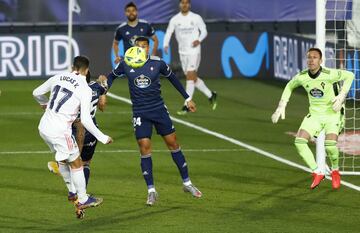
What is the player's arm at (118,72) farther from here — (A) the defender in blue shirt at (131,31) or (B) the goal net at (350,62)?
(A) the defender in blue shirt at (131,31)

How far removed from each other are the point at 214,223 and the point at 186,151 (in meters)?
6.44

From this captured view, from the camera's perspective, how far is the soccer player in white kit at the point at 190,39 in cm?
2630

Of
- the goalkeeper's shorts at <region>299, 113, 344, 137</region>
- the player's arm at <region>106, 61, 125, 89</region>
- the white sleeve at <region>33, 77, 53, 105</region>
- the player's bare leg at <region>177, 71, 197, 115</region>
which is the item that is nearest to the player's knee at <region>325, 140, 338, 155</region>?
the goalkeeper's shorts at <region>299, 113, 344, 137</region>

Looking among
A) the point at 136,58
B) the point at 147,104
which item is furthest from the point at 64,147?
the point at 136,58

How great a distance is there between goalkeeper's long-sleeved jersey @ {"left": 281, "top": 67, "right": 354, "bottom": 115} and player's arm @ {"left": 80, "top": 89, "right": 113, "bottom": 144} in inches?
146

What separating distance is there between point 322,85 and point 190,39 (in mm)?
10206

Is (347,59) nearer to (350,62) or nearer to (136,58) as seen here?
(350,62)

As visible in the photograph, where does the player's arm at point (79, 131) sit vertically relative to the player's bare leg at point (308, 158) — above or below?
above

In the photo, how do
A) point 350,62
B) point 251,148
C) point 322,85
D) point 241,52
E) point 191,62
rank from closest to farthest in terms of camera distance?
point 322,85, point 251,148, point 350,62, point 191,62, point 241,52

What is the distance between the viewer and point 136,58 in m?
15.8

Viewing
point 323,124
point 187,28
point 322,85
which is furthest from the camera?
point 187,28

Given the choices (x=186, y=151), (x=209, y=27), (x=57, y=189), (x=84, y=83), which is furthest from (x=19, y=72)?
(x=84, y=83)

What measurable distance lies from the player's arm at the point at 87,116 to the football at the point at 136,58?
1.50 m

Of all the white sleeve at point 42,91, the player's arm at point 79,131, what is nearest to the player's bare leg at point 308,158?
the player's arm at point 79,131
